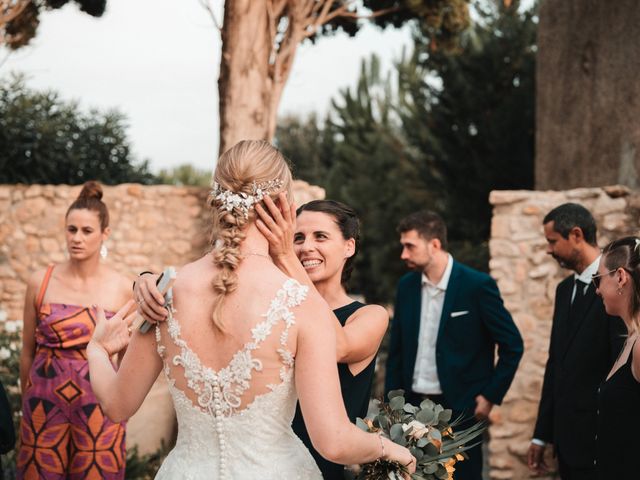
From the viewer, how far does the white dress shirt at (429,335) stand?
4977 millimetres

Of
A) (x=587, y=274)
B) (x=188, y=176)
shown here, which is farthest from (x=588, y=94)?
(x=188, y=176)

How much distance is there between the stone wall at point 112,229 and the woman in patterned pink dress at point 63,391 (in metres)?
5.00

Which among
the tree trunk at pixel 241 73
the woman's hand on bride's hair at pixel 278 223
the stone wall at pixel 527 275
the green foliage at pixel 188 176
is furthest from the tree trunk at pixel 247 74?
the green foliage at pixel 188 176

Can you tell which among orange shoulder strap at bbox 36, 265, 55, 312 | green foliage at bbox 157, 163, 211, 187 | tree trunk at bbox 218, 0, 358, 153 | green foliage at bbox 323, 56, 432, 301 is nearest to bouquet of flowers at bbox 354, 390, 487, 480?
orange shoulder strap at bbox 36, 265, 55, 312

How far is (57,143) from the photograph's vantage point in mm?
10992

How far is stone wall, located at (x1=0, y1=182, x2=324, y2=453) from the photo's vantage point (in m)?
9.63

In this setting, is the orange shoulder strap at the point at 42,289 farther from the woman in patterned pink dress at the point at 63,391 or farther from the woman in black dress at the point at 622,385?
the woman in black dress at the point at 622,385

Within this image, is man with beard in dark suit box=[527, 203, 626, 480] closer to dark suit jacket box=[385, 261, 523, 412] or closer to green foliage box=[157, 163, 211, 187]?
dark suit jacket box=[385, 261, 523, 412]

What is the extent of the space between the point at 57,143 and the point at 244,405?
943 cm

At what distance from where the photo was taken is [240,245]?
96.3 inches

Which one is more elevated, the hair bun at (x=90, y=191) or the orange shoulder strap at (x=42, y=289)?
the hair bun at (x=90, y=191)

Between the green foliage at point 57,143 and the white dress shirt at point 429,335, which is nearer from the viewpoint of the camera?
the white dress shirt at point 429,335

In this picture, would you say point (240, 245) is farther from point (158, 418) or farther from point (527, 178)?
point (527, 178)

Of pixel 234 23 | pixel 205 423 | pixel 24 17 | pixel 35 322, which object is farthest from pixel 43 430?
pixel 24 17
